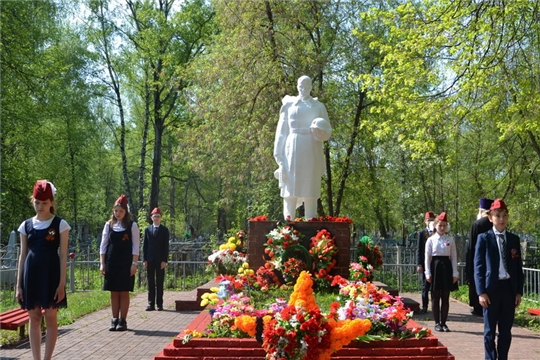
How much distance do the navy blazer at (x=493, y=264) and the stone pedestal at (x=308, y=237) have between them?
3.47 meters

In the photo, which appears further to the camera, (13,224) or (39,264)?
(13,224)

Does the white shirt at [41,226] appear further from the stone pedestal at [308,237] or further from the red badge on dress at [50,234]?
the stone pedestal at [308,237]

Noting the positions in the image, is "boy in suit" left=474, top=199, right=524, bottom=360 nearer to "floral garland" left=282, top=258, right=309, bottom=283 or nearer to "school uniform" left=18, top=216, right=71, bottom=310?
"floral garland" left=282, top=258, right=309, bottom=283

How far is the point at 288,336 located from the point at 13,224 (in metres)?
21.7

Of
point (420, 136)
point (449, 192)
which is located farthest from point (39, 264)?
point (449, 192)

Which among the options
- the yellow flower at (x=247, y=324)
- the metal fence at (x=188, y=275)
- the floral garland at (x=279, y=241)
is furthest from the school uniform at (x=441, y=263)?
the metal fence at (x=188, y=275)

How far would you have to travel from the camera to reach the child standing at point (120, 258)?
914 cm

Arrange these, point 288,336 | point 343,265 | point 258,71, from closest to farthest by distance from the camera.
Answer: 1. point 288,336
2. point 343,265
3. point 258,71

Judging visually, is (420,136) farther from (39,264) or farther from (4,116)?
(4,116)

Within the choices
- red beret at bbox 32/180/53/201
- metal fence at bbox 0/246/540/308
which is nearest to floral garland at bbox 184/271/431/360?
red beret at bbox 32/180/53/201

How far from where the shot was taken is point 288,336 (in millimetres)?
5078

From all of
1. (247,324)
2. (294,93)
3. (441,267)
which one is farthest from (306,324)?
(294,93)

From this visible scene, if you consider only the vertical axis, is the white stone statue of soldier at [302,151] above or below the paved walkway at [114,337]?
above

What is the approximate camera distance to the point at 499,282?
20.9 ft
